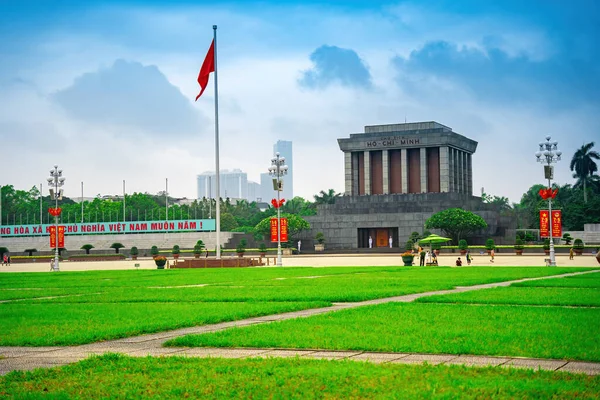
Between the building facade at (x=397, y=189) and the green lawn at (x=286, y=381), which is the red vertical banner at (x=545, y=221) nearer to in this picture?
the building facade at (x=397, y=189)

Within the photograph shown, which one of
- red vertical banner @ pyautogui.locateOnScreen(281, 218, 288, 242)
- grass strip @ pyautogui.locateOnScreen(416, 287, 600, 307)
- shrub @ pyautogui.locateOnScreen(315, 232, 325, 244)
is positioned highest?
red vertical banner @ pyautogui.locateOnScreen(281, 218, 288, 242)

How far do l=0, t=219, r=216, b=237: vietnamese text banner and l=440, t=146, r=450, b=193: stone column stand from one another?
1170 inches

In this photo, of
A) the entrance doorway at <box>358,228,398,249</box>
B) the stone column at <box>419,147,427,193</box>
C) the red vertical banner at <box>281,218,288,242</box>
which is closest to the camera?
the red vertical banner at <box>281,218,288,242</box>

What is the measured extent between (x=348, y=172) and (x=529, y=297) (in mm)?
74107

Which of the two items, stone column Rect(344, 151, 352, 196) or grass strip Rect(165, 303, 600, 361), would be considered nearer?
grass strip Rect(165, 303, 600, 361)

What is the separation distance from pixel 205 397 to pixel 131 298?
578 inches

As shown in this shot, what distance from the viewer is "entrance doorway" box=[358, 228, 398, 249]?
86.5m

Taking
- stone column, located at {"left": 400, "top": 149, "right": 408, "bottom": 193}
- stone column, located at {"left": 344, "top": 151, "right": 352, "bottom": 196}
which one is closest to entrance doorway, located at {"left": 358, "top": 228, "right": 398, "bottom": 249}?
stone column, located at {"left": 400, "top": 149, "right": 408, "bottom": 193}

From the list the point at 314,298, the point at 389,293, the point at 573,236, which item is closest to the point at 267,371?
the point at 314,298

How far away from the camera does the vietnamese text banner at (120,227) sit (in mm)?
99188

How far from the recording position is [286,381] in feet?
28.9

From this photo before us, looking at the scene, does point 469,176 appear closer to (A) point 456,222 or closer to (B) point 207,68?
(A) point 456,222

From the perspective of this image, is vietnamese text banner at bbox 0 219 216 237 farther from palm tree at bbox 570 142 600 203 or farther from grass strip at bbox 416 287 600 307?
grass strip at bbox 416 287 600 307

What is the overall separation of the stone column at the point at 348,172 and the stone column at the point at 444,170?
37.1 ft
